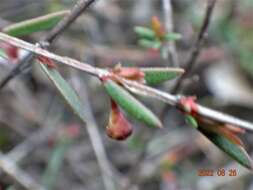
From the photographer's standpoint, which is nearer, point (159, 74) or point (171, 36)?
point (159, 74)

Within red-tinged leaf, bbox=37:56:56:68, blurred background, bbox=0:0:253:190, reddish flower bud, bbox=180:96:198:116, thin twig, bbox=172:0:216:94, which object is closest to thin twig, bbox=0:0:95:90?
red-tinged leaf, bbox=37:56:56:68

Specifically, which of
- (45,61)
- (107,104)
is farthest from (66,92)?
(107,104)

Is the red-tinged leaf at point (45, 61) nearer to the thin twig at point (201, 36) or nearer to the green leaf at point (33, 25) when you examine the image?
the green leaf at point (33, 25)

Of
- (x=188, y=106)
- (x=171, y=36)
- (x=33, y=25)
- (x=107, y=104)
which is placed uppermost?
(x=33, y=25)

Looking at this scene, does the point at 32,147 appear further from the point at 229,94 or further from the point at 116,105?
the point at 116,105

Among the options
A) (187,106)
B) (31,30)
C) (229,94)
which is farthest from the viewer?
(229,94)

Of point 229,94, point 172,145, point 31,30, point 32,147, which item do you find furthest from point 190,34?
point 31,30

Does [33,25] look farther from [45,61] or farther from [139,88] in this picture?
[139,88]
